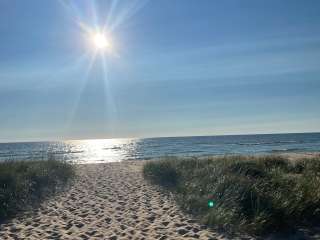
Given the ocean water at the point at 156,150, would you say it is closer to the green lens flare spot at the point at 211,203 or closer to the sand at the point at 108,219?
the sand at the point at 108,219

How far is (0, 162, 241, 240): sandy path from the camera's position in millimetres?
7242

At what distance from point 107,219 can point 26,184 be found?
404cm

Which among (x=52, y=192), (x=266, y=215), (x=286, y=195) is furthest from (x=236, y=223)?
(x=52, y=192)

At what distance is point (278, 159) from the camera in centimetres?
1667

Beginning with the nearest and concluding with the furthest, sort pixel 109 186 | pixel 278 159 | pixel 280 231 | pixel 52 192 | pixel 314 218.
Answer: pixel 280 231, pixel 314 218, pixel 52 192, pixel 109 186, pixel 278 159

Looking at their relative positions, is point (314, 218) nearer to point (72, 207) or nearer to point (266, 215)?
point (266, 215)

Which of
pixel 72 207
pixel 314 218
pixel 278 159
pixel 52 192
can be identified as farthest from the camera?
A: pixel 278 159

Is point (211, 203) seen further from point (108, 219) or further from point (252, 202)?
point (108, 219)

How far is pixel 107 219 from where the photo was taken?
846 centimetres

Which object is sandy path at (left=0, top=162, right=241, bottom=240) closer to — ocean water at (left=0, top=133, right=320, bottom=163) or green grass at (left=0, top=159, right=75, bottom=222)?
green grass at (left=0, top=159, right=75, bottom=222)

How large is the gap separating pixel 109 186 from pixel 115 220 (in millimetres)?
5462

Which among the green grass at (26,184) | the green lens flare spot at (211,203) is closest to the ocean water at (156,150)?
the green grass at (26,184)

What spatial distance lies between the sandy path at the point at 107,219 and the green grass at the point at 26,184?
558mm

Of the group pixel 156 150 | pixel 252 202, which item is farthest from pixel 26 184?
pixel 156 150
